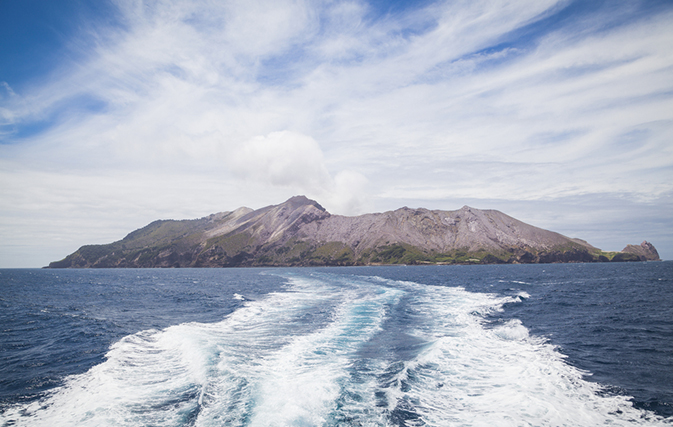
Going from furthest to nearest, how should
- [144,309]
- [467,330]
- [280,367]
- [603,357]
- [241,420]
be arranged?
[144,309], [467,330], [603,357], [280,367], [241,420]

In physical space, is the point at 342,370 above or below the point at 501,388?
above

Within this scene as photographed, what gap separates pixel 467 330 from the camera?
1102 inches

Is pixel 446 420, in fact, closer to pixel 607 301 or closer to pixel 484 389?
pixel 484 389

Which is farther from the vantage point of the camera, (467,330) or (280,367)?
(467,330)

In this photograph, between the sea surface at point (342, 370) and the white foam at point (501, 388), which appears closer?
the white foam at point (501, 388)

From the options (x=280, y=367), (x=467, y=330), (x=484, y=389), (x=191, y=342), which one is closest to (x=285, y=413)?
(x=280, y=367)

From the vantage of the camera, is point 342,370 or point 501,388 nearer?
point 501,388

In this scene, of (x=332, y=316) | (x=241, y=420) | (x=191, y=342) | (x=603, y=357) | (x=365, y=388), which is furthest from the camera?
(x=332, y=316)

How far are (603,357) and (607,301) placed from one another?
99.4 ft

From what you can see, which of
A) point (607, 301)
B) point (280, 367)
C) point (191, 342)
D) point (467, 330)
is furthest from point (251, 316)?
point (607, 301)

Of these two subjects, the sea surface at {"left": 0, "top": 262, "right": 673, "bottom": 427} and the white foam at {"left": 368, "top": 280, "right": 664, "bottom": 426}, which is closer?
the white foam at {"left": 368, "top": 280, "right": 664, "bottom": 426}

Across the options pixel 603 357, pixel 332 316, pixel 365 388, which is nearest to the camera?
pixel 365 388

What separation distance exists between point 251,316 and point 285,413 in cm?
2339

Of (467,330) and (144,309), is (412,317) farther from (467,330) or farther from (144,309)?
(144,309)
